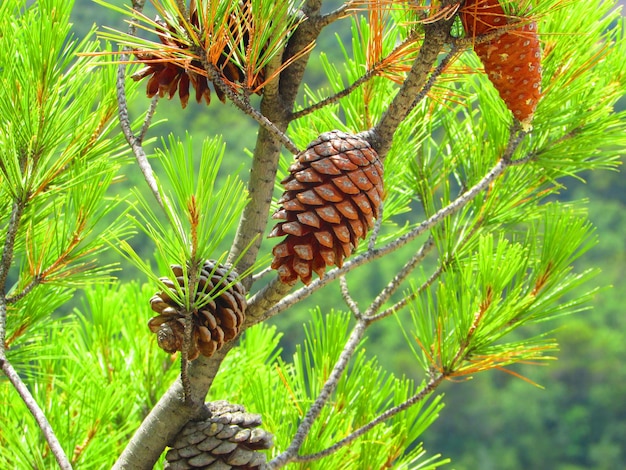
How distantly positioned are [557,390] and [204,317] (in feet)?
36.3

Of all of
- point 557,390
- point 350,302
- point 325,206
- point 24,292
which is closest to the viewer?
point 325,206

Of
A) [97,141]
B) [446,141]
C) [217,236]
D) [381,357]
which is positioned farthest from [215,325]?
[381,357]

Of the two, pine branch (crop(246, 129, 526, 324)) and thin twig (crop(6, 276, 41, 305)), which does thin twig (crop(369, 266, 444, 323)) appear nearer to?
pine branch (crop(246, 129, 526, 324))

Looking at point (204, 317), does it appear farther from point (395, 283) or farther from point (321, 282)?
point (395, 283)

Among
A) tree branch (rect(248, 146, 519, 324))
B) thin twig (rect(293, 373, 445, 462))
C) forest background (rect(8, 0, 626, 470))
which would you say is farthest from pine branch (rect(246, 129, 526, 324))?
forest background (rect(8, 0, 626, 470))

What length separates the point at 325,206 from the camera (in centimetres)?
38

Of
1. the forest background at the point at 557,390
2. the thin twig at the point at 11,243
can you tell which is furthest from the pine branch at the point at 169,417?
the forest background at the point at 557,390

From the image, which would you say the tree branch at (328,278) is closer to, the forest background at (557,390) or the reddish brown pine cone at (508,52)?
the reddish brown pine cone at (508,52)

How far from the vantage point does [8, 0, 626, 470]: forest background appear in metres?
10.2

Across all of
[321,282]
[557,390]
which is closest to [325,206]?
[321,282]

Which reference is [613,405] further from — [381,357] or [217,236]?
[217,236]

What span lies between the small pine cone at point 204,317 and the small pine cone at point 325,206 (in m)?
0.04

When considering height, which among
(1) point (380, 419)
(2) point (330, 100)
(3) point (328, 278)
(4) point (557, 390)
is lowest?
(4) point (557, 390)

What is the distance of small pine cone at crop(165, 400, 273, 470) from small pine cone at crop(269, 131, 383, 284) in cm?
13
